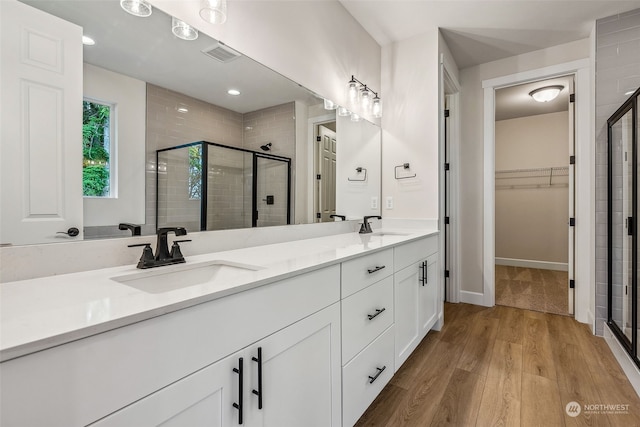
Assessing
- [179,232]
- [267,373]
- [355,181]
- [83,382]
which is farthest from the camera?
[355,181]

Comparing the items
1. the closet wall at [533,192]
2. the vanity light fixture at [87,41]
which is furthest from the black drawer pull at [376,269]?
the closet wall at [533,192]

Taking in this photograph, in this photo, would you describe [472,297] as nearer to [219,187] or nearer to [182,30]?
[219,187]

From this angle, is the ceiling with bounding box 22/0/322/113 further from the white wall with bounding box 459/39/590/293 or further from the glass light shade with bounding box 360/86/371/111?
the white wall with bounding box 459/39/590/293

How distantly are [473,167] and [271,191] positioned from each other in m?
2.54

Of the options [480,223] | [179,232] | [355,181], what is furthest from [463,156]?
[179,232]

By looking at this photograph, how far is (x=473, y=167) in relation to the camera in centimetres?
326

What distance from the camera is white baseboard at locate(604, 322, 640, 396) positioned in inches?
66.8

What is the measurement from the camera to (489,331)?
8.23ft

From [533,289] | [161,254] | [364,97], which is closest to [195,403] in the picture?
[161,254]

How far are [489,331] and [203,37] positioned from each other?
2.88m

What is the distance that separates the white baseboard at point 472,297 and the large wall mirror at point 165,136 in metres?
2.32

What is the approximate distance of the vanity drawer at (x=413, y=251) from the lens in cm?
173

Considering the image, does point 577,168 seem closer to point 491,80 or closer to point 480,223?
point 480,223

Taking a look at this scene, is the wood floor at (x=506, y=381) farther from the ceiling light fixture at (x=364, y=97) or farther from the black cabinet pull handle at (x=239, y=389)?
the ceiling light fixture at (x=364, y=97)
